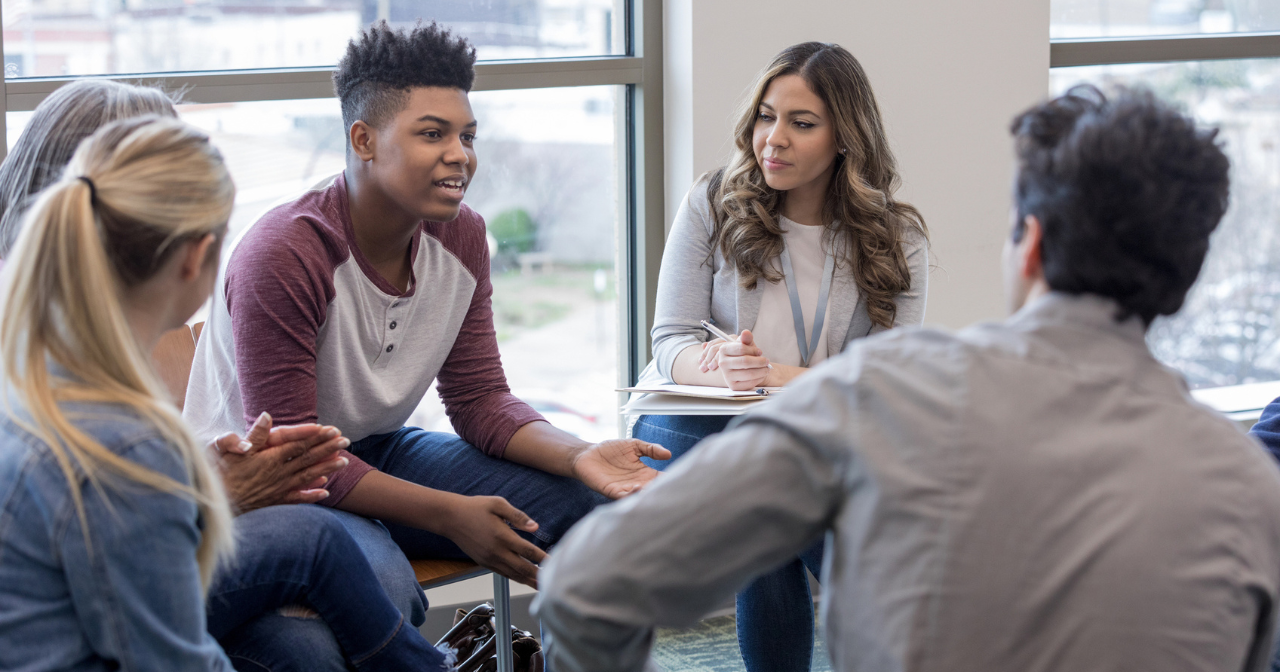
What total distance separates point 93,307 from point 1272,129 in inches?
151

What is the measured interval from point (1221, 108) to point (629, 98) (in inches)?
83.6

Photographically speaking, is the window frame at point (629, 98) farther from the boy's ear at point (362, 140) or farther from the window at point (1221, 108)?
the window at point (1221, 108)

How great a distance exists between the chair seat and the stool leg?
0.16 ft

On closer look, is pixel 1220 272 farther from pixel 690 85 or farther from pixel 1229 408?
pixel 690 85

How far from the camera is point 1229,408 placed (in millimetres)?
3680

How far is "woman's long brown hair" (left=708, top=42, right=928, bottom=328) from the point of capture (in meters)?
2.17

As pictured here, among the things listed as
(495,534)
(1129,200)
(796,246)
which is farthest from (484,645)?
(1129,200)

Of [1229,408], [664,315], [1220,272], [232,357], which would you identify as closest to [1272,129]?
[1220,272]

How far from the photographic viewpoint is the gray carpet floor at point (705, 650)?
102 inches

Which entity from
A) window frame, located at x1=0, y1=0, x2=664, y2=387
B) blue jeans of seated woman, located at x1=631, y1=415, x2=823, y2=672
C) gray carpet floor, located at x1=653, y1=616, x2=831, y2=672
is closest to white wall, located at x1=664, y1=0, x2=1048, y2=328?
window frame, located at x1=0, y1=0, x2=664, y2=387

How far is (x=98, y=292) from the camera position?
3.41 ft

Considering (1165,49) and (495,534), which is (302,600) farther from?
(1165,49)

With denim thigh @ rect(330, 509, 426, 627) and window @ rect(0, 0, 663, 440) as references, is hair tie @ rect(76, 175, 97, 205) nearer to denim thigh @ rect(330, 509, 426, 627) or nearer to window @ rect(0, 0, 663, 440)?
denim thigh @ rect(330, 509, 426, 627)

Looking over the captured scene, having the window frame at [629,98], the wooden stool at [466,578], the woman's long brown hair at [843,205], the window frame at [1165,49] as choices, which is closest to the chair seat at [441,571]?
the wooden stool at [466,578]
